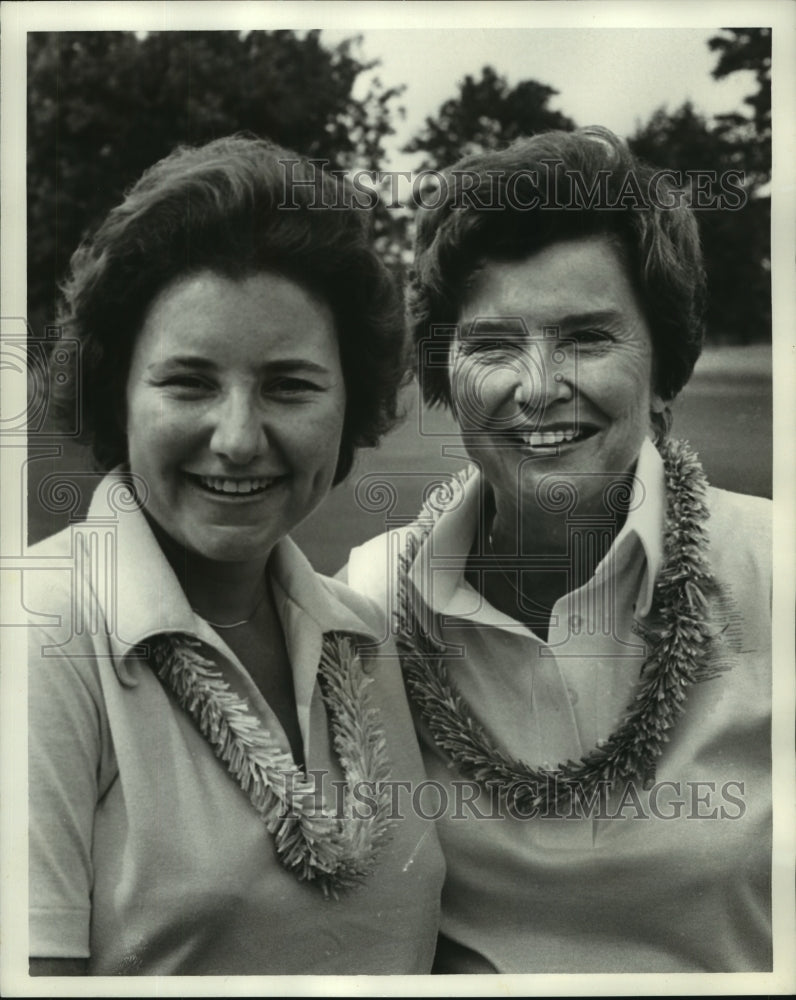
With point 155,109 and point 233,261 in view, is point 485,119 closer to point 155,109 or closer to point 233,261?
point 233,261

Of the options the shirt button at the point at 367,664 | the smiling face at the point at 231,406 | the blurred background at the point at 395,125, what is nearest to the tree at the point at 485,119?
the blurred background at the point at 395,125

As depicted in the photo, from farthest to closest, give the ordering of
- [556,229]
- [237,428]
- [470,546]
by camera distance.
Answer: [470,546] → [556,229] → [237,428]

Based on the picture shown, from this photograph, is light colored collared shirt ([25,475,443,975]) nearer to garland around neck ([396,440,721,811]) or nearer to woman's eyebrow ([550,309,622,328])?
garland around neck ([396,440,721,811])

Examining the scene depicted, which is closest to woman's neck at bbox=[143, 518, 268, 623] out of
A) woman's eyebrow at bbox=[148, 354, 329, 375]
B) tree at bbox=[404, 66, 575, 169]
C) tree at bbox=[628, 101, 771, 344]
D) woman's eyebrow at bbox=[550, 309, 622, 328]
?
woman's eyebrow at bbox=[148, 354, 329, 375]

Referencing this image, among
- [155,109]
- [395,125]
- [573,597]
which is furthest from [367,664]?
[155,109]

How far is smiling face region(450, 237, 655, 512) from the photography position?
343cm

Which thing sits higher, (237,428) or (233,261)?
(233,261)

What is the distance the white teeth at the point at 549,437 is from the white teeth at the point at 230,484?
29.0 inches

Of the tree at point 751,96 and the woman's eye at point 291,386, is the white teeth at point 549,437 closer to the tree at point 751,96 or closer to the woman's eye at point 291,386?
the woman's eye at point 291,386

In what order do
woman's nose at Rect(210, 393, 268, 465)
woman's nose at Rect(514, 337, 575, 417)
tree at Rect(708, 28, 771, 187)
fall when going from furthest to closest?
tree at Rect(708, 28, 771, 187) < woman's nose at Rect(514, 337, 575, 417) < woman's nose at Rect(210, 393, 268, 465)

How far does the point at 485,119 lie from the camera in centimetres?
352

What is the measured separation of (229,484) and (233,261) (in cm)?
58

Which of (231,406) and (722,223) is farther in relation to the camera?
(722,223)

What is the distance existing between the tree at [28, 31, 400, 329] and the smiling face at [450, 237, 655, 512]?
1.78ft
